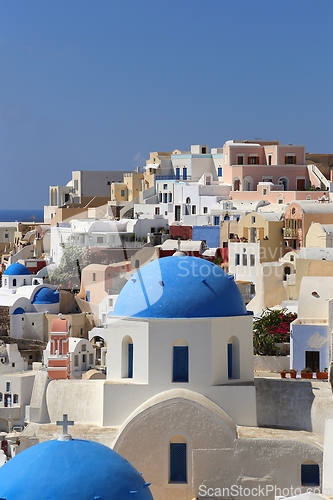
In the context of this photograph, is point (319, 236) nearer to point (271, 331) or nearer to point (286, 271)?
point (286, 271)

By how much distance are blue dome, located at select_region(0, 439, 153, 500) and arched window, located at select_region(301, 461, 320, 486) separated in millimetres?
3270

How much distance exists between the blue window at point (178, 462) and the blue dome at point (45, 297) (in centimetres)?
2453

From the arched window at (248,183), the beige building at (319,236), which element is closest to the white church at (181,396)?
the beige building at (319,236)

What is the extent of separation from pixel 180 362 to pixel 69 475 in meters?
3.77

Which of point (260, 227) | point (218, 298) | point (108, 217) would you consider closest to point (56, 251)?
point (108, 217)

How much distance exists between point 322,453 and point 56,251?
1234 inches

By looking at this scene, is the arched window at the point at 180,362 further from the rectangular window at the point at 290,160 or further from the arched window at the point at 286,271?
the rectangular window at the point at 290,160

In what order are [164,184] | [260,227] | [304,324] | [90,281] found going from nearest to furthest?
[304,324] < [260,227] < [90,281] < [164,184]

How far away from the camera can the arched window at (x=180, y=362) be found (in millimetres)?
12102

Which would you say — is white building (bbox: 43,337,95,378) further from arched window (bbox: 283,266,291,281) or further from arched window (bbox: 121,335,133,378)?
arched window (bbox: 121,335,133,378)

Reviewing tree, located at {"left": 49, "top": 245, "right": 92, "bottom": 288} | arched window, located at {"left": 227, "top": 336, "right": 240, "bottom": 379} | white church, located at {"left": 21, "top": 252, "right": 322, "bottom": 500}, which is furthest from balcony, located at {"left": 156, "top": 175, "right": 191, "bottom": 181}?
arched window, located at {"left": 227, "top": 336, "right": 240, "bottom": 379}

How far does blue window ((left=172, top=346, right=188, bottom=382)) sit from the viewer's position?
1211 centimetres

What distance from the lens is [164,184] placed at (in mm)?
46281

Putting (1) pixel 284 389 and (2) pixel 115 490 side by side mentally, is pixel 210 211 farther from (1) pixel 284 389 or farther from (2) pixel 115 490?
(2) pixel 115 490
